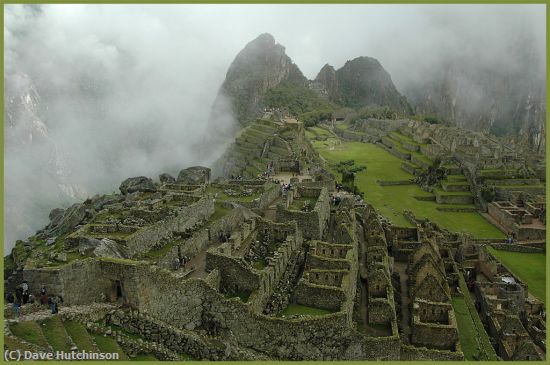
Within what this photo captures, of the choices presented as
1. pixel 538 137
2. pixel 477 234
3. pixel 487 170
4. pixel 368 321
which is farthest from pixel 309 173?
pixel 538 137

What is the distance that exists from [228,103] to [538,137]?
120787 mm

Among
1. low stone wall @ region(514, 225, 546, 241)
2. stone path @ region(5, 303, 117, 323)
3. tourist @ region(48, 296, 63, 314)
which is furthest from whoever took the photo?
low stone wall @ region(514, 225, 546, 241)

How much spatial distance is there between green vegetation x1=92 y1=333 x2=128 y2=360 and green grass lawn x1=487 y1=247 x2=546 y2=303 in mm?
32768

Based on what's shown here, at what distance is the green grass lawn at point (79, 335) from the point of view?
17.6m

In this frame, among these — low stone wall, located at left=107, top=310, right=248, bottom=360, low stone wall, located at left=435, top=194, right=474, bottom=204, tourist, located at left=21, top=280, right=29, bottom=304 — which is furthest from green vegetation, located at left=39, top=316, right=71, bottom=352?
low stone wall, located at left=435, top=194, right=474, bottom=204

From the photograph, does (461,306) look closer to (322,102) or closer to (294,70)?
(322,102)

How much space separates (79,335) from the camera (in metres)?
18.1

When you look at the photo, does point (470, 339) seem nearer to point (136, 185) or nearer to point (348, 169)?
point (136, 185)

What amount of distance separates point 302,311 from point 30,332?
11.2m

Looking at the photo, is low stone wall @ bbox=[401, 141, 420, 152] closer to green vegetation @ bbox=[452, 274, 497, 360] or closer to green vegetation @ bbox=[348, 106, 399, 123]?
green vegetation @ bbox=[348, 106, 399, 123]

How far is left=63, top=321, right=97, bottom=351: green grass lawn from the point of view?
1761 cm

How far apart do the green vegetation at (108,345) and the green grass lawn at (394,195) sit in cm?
3699

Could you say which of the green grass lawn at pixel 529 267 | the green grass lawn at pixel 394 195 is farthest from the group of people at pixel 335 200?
the green grass lawn at pixel 529 267

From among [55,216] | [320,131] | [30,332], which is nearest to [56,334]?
[30,332]
